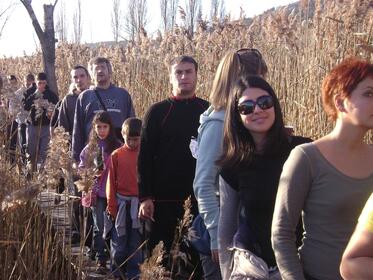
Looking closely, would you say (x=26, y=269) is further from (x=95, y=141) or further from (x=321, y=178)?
(x=321, y=178)

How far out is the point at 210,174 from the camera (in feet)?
9.98

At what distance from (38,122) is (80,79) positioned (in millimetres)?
2562

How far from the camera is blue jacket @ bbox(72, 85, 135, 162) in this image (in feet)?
18.8

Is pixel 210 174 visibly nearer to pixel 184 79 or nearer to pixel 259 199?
pixel 259 199

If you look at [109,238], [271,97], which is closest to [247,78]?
[271,97]

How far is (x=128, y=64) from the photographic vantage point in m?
8.97

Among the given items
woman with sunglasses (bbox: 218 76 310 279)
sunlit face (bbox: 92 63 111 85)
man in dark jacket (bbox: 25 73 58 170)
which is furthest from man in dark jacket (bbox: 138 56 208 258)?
sunlit face (bbox: 92 63 111 85)

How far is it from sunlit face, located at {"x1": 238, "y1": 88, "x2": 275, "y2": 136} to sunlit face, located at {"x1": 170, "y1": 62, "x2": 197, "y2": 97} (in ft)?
4.13

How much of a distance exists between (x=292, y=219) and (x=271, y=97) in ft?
2.15

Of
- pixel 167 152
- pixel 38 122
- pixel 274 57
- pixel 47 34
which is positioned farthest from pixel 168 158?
pixel 47 34

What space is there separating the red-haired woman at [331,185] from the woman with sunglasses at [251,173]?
0.28 metres

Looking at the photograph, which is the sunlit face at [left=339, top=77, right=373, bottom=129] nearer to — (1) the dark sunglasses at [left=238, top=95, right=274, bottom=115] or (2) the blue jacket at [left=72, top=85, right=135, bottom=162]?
(1) the dark sunglasses at [left=238, top=95, right=274, bottom=115]

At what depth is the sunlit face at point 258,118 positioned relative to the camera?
2.73 m

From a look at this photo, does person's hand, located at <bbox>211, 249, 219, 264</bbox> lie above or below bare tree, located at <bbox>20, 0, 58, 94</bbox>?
below
